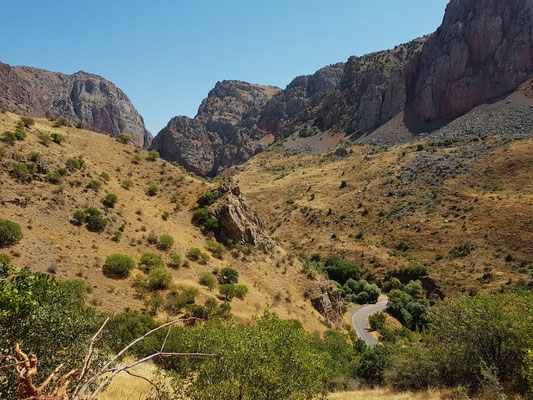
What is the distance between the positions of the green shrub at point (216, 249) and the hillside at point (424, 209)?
35557mm

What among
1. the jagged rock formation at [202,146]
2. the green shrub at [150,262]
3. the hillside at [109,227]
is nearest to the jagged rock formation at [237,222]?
the hillside at [109,227]

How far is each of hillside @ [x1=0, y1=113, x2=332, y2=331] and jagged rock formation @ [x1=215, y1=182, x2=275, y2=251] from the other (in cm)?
169

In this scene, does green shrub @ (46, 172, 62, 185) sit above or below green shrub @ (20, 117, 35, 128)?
below

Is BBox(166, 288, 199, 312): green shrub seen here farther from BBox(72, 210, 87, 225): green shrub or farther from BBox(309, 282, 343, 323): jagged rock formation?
BBox(309, 282, 343, 323): jagged rock formation

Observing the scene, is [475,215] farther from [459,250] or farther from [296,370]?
[296,370]

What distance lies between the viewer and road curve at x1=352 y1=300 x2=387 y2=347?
110ft

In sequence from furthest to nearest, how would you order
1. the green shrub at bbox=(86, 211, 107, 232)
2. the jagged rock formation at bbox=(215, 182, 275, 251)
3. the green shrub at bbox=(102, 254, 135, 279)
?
the jagged rock formation at bbox=(215, 182, 275, 251), the green shrub at bbox=(86, 211, 107, 232), the green shrub at bbox=(102, 254, 135, 279)

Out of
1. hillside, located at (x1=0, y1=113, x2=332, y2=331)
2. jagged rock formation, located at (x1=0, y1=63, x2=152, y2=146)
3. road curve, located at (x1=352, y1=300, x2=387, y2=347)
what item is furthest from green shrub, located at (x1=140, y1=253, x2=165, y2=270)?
jagged rock formation, located at (x1=0, y1=63, x2=152, y2=146)

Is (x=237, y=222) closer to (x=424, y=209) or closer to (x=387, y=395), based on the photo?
(x=387, y=395)

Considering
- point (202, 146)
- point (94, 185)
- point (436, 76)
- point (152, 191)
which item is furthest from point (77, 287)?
point (202, 146)

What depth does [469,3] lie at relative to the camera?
365 feet

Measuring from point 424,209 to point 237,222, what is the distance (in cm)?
4918

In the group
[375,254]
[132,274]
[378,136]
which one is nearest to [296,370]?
[132,274]

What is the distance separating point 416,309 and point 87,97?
209772 millimetres
